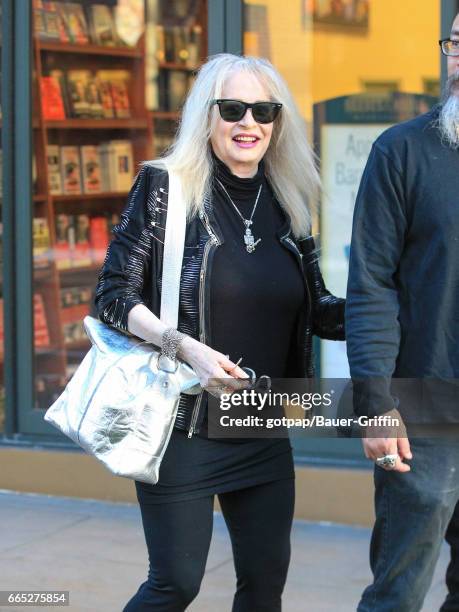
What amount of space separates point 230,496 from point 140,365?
497 mm

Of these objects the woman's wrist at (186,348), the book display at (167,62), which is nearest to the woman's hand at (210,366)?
the woman's wrist at (186,348)

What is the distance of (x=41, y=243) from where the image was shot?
6.28 meters

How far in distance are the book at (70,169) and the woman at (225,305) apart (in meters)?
2.95

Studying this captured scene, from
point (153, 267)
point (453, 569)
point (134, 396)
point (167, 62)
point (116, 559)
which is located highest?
point (167, 62)

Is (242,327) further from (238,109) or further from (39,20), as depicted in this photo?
(39,20)

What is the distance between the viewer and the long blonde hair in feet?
10.8

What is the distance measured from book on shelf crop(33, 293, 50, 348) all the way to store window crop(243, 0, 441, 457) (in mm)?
1572

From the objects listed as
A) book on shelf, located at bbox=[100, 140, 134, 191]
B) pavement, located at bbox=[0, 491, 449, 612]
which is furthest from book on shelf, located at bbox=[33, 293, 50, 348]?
pavement, located at bbox=[0, 491, 449, 612]

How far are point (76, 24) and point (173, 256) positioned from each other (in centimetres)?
338

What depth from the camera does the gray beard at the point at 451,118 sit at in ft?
9.80

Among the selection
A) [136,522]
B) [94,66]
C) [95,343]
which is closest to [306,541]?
[136,522]

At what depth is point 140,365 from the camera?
3.17 meters

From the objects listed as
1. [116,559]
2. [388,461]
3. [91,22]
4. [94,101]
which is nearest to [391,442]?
[388,461]

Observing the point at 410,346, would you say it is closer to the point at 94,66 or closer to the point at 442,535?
the point at 442,535
